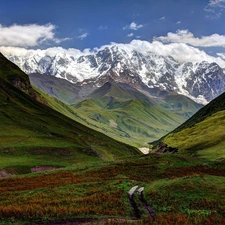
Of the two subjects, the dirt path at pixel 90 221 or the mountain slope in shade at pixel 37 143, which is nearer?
the dirt path at pixel 90 221

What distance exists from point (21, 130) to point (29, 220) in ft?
396

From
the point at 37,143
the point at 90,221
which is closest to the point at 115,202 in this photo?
the point at 90,221

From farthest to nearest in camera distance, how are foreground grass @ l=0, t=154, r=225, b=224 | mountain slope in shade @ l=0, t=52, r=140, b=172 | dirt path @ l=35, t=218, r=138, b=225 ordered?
mountain slope in shade @ l=0, t=52, r=140, b=172
foreground grass @ l=0, t=154, r=225, b=224
dirt path @ l=35, t=218, r=138, b=225

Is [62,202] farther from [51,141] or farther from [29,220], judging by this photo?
[51,141]

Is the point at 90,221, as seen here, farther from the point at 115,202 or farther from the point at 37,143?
the point at 37,143

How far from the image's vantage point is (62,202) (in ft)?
125

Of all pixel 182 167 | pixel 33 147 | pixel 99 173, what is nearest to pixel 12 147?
pixel 33 147

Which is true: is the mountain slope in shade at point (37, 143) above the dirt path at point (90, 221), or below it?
below

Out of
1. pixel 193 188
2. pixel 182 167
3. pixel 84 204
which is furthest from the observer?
pixel 182 167

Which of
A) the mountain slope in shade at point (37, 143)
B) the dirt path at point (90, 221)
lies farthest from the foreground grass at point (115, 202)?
the mountain slope in shade at point (37, 143)

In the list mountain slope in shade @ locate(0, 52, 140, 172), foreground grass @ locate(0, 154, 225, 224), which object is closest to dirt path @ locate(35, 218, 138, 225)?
foreground grass @ locate(0, 154, 225, 224)

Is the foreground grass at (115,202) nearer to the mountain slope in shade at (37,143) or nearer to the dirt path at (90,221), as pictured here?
the dirt path at (90,221)

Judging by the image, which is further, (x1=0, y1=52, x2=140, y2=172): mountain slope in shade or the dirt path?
(x1=0, y1=52, x2=140, y2=172): mountain slope in shade

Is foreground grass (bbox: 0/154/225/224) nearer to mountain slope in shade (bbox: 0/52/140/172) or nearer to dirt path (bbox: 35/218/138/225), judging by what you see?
dirt path (bbox: 35/218/138/225)
